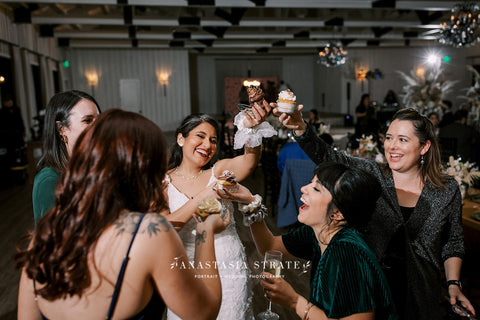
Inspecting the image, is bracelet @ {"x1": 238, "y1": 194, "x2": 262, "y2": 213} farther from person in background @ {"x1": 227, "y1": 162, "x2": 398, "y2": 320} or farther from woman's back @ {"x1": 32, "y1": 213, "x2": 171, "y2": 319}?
woman's back @ {"x1": 32, "y1": 213, "x2": 171, "y2": 319}

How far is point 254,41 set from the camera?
44.9 ft

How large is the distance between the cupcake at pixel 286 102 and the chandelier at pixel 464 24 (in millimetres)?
4262

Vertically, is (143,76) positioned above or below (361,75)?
above

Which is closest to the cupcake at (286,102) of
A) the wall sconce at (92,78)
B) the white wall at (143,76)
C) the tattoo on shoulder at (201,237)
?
the tattoo on shoulder at (201,237)

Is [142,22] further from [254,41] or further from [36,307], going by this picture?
[36,307]

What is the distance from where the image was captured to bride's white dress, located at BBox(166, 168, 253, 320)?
1582mm

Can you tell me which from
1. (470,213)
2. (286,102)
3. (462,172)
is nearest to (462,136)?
(462,172)

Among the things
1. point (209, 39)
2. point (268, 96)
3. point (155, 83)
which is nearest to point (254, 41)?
point (209, 39)

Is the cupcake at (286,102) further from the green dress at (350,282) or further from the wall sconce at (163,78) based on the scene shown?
the wall sconce at (163,78)

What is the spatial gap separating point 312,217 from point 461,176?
2098 millimetres

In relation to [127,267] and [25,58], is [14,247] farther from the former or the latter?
[25,58]

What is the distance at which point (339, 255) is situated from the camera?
47.1 inches

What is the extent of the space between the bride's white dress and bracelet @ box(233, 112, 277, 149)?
251mm

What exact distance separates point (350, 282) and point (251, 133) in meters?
0.68
